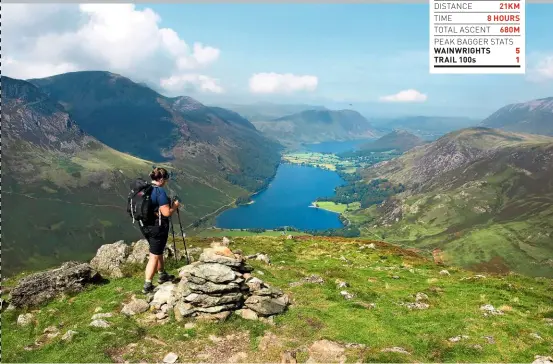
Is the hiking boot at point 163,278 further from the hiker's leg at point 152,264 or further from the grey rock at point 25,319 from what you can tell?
the grey rock at point 25,319

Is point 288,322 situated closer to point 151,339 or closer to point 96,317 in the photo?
point 151,339

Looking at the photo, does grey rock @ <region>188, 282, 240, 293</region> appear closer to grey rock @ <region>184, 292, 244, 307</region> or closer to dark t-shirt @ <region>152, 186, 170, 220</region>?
grey rock @ <region>184, 292, 244, 307</region>

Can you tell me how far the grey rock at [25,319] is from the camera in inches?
934

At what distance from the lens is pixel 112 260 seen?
112ft

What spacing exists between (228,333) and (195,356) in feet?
8.14

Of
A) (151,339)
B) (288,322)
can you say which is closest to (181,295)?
(151,339)

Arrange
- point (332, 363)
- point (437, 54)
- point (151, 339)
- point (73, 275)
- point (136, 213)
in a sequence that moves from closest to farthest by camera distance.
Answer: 1. point (332, 363)
2. point (151, 339)
3. point (136, 213)
4. point (437, 54)
5. point (73, 275)

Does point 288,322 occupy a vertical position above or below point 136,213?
below

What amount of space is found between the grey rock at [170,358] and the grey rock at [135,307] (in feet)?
17.8

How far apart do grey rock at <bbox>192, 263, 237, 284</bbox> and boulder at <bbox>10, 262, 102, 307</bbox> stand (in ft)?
36.7

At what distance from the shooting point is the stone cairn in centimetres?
2223

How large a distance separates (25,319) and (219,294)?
1280 cm

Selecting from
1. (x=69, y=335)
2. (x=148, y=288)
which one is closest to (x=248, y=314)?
(x=148, y=288)

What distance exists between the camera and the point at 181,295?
2291 centimetres
